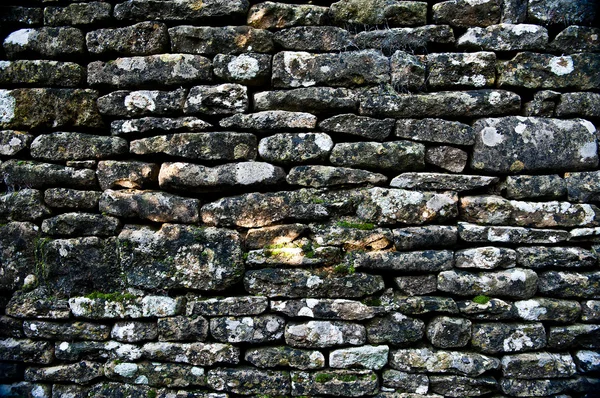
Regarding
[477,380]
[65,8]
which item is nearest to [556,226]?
[477,380]

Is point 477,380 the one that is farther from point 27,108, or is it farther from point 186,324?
point 27,108

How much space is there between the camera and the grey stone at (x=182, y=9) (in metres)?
3.02

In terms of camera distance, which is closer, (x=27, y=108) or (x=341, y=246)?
(x=341, y=246)

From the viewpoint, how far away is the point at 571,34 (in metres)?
2.96

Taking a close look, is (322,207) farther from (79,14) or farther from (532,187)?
(79,14)

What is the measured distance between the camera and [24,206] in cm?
311

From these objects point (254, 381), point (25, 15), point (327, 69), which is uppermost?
point (25, 15)

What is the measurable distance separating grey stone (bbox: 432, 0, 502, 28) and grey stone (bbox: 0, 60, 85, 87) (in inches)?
116

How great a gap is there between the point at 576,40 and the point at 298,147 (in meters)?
2.33

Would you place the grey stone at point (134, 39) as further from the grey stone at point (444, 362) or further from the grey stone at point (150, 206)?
the grey stone at point (444, 362)

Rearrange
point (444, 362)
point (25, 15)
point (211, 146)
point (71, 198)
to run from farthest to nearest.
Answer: point (25, 15) → point (71, 198) → point (211, 146) → point (444, 362)

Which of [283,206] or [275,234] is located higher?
[283,206]

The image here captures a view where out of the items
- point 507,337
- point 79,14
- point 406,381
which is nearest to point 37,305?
point 79,14

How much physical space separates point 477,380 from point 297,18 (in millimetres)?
3116
